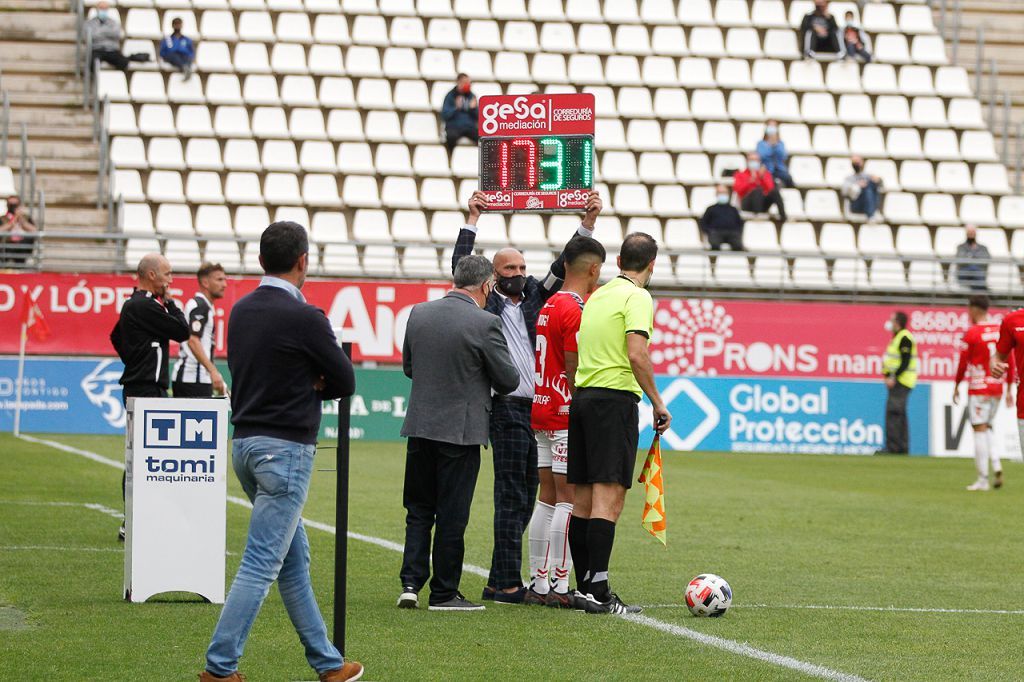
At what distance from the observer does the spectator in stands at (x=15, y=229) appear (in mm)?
26234

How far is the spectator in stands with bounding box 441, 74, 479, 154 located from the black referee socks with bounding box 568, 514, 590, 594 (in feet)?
67.6

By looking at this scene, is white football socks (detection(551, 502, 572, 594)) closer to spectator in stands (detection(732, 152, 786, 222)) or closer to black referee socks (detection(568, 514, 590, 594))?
black referee socks (detection(568, 514, 590, 594))

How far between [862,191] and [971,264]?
2.94m

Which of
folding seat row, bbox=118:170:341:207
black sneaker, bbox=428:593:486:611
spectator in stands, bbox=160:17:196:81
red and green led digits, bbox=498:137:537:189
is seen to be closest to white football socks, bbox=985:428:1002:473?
red and green led digits, bbox=498:137:537:189

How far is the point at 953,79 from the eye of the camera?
34.3m

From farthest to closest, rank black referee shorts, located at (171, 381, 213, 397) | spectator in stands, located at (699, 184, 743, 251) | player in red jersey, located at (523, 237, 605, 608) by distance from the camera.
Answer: spectator in stands, located at (699, 184, 743, 251), black referee shorts, located at (171, 381, 213, 397), player in red jersey, located at (523, 237, 605, 608)

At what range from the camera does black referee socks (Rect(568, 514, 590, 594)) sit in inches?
388

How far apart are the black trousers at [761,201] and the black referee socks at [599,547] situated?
2112cm

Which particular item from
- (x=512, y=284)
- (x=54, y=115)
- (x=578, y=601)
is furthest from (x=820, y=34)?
(x=578, y=601)

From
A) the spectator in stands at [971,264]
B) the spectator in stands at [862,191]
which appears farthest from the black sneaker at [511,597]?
the spectator in stands at [862,191]

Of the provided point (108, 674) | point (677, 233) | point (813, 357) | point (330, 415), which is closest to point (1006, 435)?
point (813, 357)

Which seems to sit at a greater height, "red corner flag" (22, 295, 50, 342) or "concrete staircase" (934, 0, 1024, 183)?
"concrete staircase" (934, 0, 1024, 183)

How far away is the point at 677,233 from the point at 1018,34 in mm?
11713

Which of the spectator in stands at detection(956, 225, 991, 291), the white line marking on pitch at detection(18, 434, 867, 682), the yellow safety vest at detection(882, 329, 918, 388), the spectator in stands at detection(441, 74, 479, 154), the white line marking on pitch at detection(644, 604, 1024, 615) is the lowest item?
the white line marking on pitch at detection(644, 604, 1024, 615)
